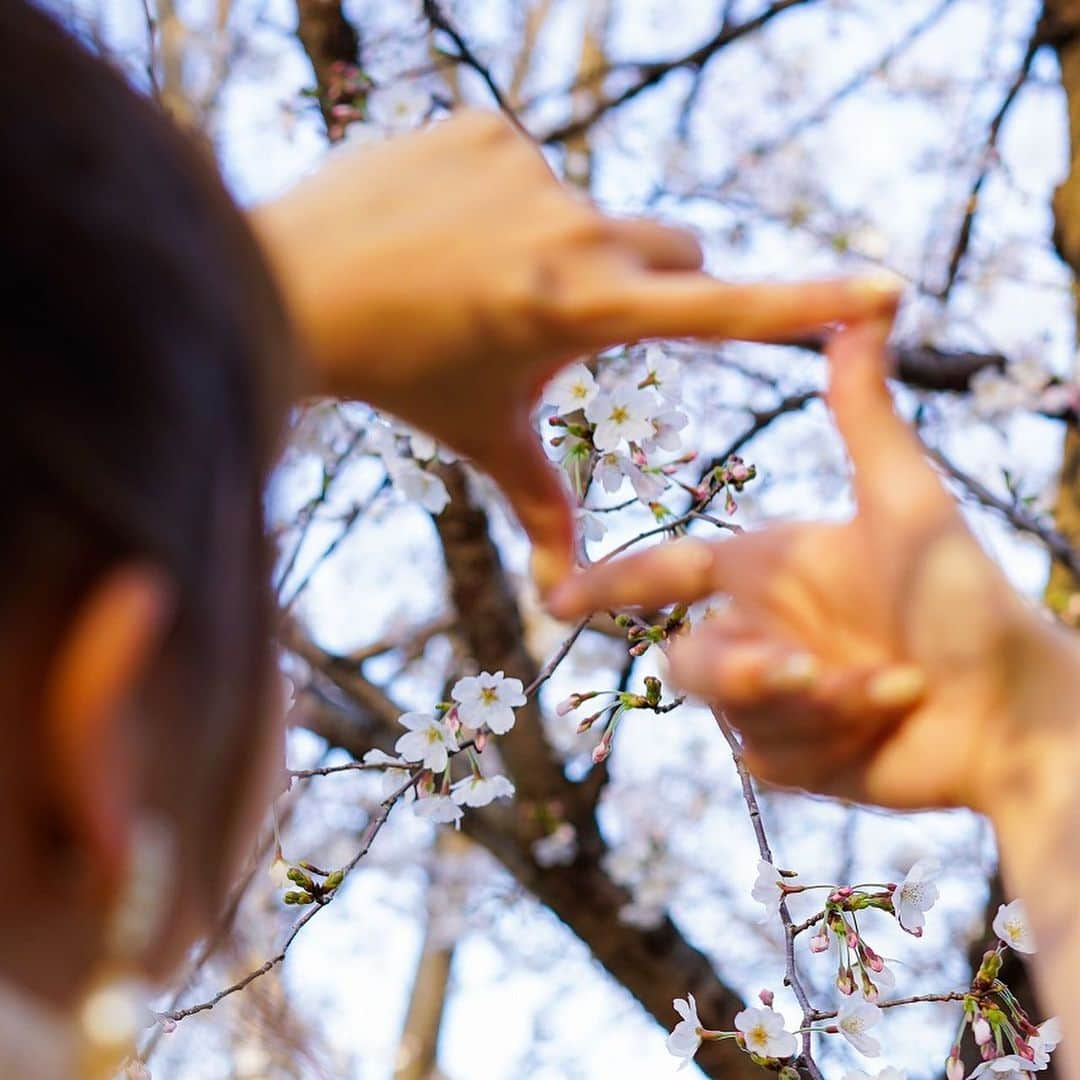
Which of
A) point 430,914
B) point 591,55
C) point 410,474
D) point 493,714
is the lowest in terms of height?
point 493,714

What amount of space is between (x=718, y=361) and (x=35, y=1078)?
4323 mm

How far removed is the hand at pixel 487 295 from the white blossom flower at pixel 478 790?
1.17 meters

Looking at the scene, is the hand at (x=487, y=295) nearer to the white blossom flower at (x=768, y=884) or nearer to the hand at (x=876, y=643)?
the hand at (x=876, y=643)

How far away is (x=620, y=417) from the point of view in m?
1.64

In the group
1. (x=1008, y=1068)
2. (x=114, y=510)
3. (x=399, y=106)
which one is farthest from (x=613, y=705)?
(x=399, y=106)

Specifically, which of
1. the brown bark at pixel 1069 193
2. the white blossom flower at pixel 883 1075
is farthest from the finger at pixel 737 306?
the brown bark at pixel 1069 193

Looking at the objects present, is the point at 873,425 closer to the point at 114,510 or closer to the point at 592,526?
the point at 114,510

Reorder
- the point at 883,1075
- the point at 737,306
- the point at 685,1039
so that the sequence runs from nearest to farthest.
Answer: the point at 737,306
the point at 883,1075
the point at 685,1039

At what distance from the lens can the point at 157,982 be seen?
51 centimetres

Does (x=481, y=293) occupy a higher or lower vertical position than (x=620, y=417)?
lower

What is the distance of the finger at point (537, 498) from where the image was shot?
0.69 metres

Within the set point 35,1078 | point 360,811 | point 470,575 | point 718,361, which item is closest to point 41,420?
point 35,1078

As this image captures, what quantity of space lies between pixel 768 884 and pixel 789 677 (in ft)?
3.20

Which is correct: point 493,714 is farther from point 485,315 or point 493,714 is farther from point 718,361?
point 718,361
